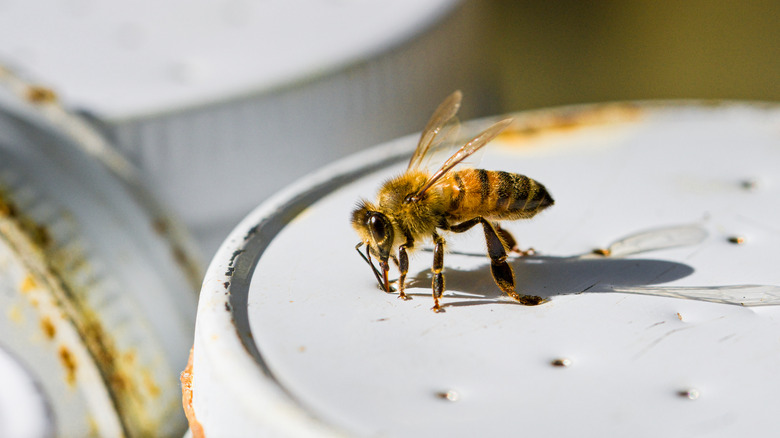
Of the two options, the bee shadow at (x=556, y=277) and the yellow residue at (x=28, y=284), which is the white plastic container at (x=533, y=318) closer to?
the bee shadow at (x=556, y=277)

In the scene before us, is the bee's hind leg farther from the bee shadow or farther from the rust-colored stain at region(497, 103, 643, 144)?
the rust-colored stain at region(497, 103, 643, 144)

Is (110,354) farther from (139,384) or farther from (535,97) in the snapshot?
(535,97)

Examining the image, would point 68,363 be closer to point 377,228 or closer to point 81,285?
point 81,285

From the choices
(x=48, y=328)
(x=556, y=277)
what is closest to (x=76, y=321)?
(x=48, y=328)

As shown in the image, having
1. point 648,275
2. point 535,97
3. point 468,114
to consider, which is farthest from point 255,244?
point 535,97

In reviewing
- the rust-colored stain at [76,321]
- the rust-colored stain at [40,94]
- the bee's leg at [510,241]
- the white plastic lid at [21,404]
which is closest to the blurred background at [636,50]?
the rust-colored stain at [40,94]

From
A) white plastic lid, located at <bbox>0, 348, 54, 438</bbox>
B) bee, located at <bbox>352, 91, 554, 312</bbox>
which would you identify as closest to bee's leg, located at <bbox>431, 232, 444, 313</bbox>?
bee, located at <bbox>352, 91, 554, 312</bbox>
